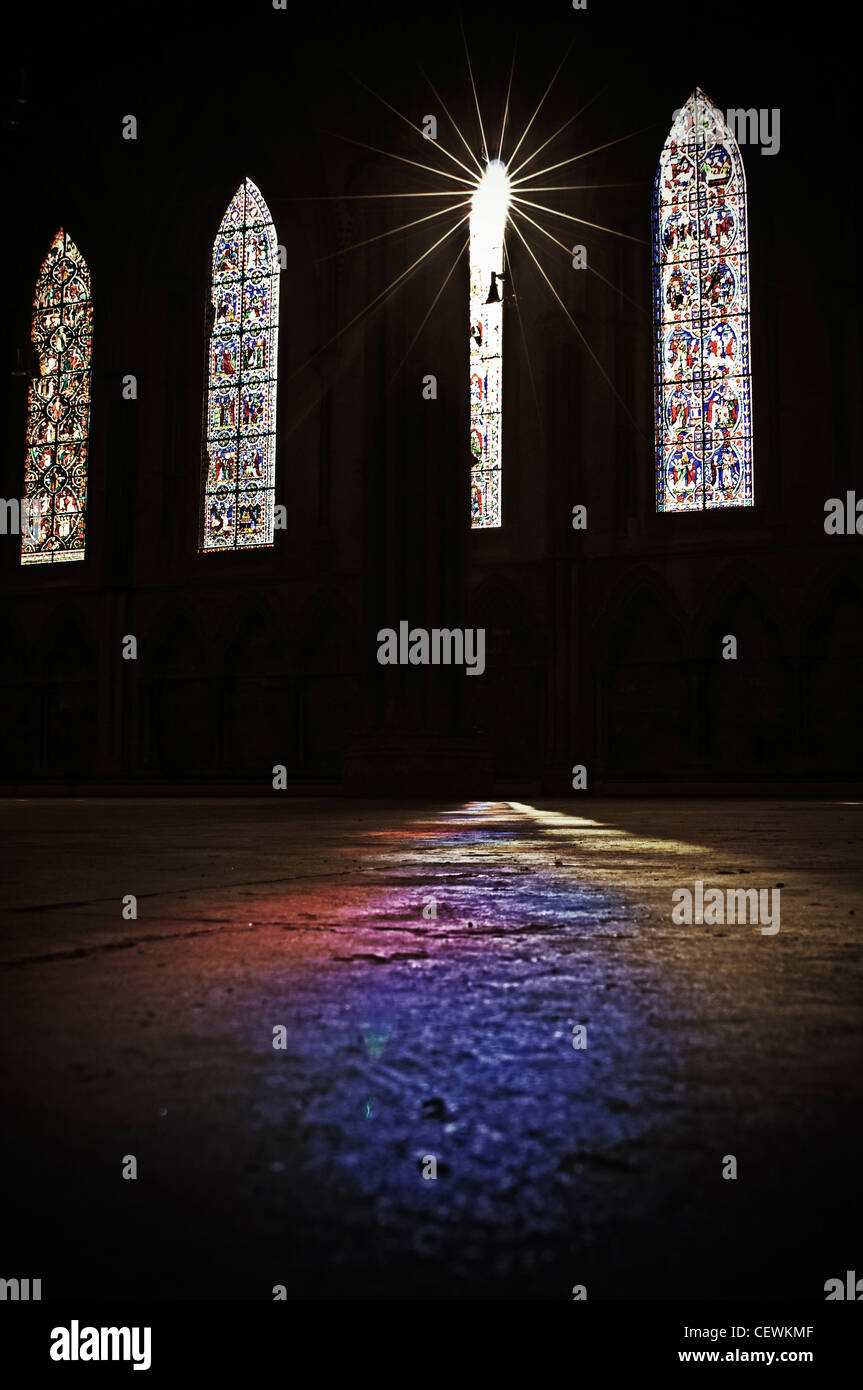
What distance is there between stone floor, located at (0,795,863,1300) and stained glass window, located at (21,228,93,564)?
20.6 meters

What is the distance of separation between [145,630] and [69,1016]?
19184 millimetres

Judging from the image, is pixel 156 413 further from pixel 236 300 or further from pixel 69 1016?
pixel 69 1016

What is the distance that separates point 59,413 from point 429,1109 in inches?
878

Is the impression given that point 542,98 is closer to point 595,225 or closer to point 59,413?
point 595,225

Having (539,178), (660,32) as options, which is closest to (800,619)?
(539,178)

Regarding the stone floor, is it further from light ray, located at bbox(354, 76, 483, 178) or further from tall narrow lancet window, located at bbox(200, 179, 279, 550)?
tall narrow lancet window, located at bbox(200, 179, 279, 550)

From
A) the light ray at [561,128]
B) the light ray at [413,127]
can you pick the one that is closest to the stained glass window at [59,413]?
the light ray at [561,128]

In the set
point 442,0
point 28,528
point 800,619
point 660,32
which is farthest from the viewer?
point 28,528

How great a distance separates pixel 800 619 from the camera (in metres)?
15.4

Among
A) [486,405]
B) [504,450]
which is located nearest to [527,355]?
[486,405]

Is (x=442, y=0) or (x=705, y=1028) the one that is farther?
(x=442, y=0)

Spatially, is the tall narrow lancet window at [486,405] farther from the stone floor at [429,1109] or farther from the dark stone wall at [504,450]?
the stone floor at [429,1109]

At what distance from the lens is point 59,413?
20.9 meters

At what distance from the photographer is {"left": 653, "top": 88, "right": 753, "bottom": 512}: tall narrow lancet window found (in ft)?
53.3
